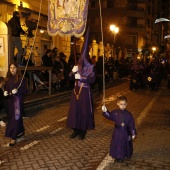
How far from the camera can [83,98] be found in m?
7.04

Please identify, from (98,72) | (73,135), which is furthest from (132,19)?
(73,135)

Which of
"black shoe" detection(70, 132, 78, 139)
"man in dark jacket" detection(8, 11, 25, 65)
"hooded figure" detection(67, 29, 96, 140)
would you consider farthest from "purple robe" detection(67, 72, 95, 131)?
"man in dark jacket" detection(8, 11, 25, 65)

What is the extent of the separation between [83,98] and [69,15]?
204cm

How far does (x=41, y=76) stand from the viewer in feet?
47.0

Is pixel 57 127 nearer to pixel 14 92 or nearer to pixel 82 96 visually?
pixel 82 96

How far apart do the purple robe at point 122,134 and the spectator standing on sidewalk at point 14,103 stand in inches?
79.3

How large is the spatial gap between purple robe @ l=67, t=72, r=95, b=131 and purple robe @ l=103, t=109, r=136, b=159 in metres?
1.39

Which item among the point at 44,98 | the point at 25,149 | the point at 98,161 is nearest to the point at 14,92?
the point at 25,149

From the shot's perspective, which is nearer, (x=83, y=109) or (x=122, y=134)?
(x=122, y=134)

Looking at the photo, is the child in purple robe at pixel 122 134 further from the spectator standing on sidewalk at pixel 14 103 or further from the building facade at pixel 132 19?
the building facade at pixel 132 19

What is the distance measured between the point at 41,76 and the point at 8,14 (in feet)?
13.9

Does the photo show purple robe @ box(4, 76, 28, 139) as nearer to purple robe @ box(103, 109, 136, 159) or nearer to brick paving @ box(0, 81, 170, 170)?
brick paving @ box(0, 81, 170, 170)

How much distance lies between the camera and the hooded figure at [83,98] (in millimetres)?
6953

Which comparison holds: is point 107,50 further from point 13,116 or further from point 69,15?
point 13,116
